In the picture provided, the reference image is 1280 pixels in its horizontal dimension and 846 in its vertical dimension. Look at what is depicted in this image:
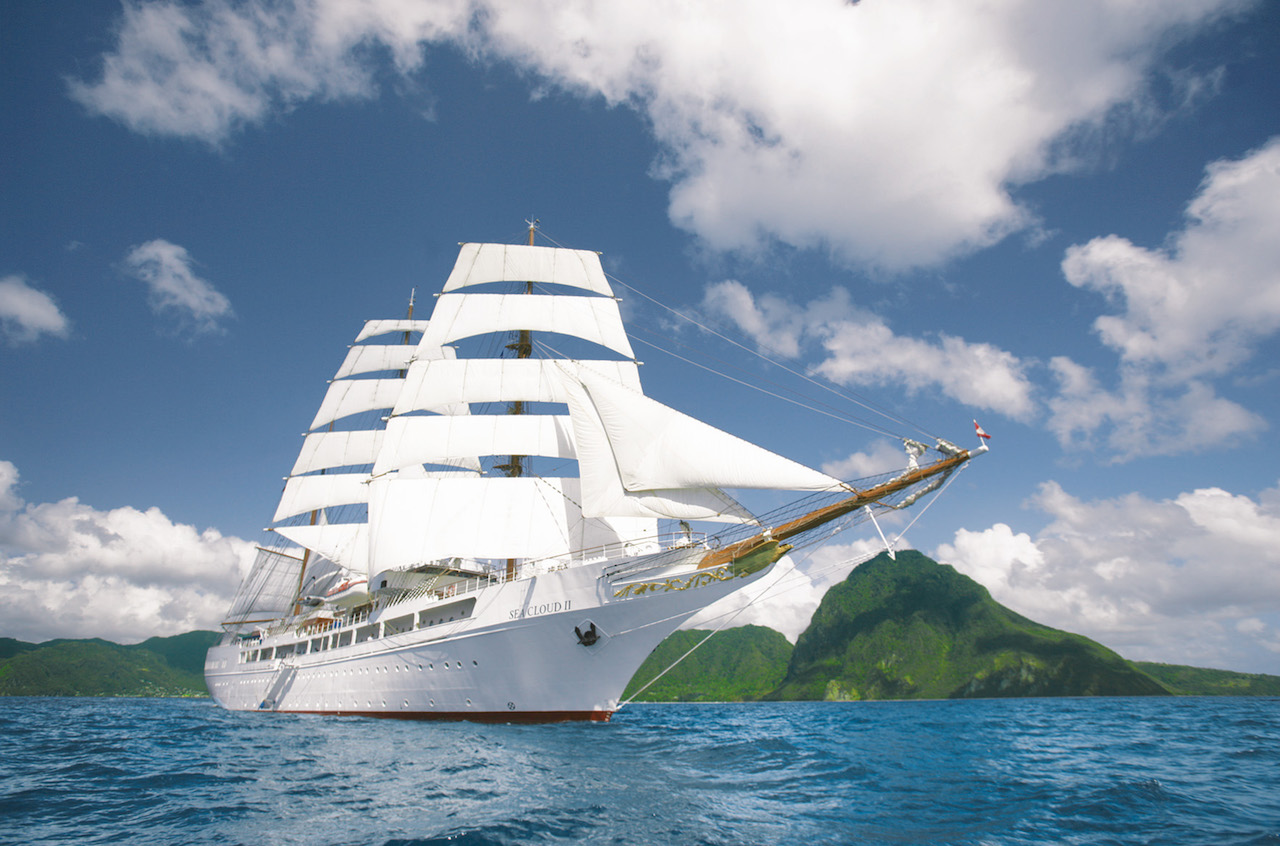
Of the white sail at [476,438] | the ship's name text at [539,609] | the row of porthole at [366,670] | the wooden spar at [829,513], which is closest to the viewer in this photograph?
the wooden spar at [829,513]

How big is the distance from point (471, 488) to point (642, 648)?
12.8 metres

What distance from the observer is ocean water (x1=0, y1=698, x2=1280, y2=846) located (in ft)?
27.0

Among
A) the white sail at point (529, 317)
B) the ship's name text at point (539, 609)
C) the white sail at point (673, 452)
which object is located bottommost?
the ship's name text at point (539, 609)

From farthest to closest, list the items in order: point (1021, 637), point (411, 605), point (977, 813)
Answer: point (1021, 637) < point (411, 605) < point (977, 813)

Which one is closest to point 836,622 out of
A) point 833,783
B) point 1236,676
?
point 1236,676

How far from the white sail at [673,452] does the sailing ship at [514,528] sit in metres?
0.06

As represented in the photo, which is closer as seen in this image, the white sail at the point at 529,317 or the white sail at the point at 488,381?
the white sail at the point at 488,381

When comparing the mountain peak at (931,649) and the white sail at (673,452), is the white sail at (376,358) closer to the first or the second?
the white sail at (673,452)

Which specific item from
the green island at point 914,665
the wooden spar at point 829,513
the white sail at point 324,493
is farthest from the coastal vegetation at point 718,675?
the wooden spar at point 829,513

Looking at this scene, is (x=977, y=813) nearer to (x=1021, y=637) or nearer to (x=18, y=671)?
(x=1021, y=637)

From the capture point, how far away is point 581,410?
23.7 metres

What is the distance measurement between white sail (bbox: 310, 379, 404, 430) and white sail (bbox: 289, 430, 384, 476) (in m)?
1.65

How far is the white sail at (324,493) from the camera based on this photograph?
48.1 metres

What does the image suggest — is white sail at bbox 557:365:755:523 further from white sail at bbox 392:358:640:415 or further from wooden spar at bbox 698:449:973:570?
white sail at bbox 392:358:640:415
